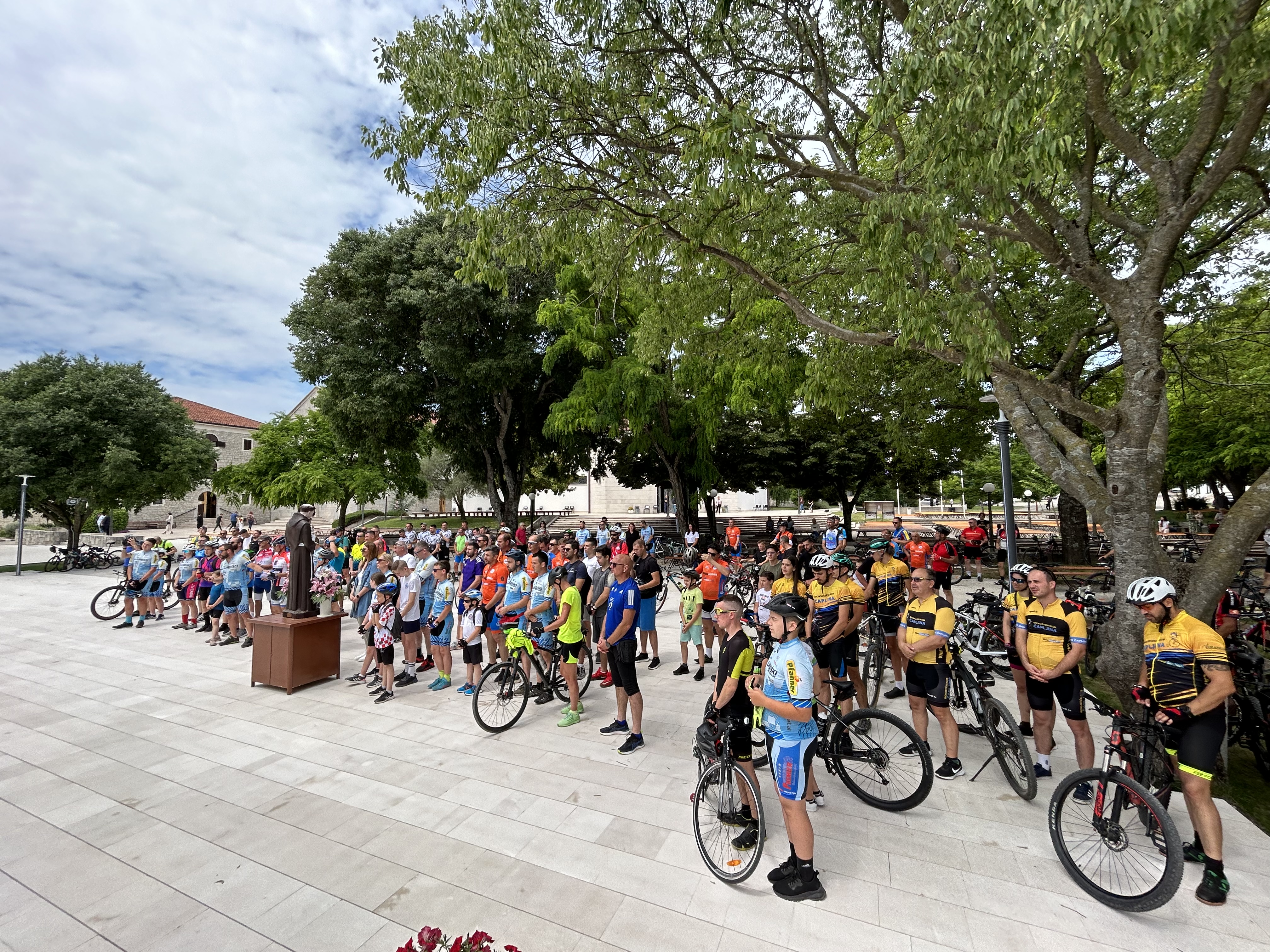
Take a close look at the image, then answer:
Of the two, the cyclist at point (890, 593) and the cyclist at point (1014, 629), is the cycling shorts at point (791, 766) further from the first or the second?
the cyclist at point (890, 593)

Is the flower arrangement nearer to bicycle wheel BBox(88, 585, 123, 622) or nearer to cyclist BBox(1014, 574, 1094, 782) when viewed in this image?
cyclist BBox(1014, 574, 1094, 782)

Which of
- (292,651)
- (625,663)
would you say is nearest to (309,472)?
(292,651)

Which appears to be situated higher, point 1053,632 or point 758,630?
point 1053,632

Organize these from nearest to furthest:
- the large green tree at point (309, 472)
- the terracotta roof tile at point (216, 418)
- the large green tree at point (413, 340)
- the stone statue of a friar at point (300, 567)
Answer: the stone statue of a friar at point (300, 567)
the large green tree at point (413, 340)
the large green tree at point (309, 472)
the terracotta roof tile at point (216, 418)

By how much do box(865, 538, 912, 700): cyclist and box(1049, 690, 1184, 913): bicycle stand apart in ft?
9.79

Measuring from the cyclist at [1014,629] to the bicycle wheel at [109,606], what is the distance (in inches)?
666

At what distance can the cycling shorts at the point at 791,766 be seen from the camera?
3.75m

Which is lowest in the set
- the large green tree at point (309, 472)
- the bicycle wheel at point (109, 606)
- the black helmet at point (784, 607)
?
the bicycle wheel at point (109, 606)

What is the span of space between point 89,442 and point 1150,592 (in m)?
33.7

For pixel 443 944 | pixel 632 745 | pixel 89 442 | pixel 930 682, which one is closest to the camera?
pixel 443 944

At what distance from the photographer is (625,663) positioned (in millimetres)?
A: 6043

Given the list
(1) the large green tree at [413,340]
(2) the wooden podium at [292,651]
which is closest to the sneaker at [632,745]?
(2) the wooden podium at [292,651]

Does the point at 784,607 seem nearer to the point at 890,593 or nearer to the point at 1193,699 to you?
the point at 1193,699

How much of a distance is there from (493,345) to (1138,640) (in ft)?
73.1
